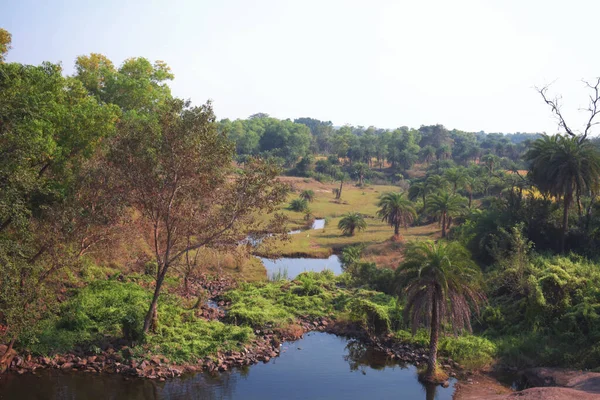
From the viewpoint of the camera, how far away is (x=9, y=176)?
18781mm

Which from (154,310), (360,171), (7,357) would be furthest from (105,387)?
(360,171)

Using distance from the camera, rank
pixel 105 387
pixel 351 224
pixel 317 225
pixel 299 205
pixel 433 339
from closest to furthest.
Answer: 1. pixel 105 387
2. pixel 433 339
3. pixel 351 224
4. pixel 317 225
5. pixel 299 205

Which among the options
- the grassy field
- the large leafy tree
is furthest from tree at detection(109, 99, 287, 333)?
the grassy field

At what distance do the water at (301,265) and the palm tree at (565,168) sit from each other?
19652mm

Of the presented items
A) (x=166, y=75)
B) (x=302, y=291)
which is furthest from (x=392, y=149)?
(x=302, y=291)

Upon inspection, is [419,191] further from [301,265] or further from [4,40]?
[4,40]

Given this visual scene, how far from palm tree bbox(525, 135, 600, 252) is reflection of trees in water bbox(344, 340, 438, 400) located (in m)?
19.2

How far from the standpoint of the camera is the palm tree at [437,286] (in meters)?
23.1

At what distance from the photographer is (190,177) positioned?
960 inches

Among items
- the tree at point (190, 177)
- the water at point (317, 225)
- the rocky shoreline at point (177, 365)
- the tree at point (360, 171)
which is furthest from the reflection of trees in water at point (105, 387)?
the tree at point (360, 171)

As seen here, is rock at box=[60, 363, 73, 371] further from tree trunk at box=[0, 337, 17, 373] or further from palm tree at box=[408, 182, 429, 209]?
palm tree at box=[408, 182, 429, 209]

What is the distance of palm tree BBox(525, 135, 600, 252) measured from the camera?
119 ft

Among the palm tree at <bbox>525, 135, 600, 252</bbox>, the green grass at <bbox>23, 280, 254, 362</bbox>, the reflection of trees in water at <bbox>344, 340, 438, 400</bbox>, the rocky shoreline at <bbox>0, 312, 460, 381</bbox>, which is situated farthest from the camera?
the palm tree at <bbox>525, 135, 600, 252</bbox>

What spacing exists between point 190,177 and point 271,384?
11.1 meters
